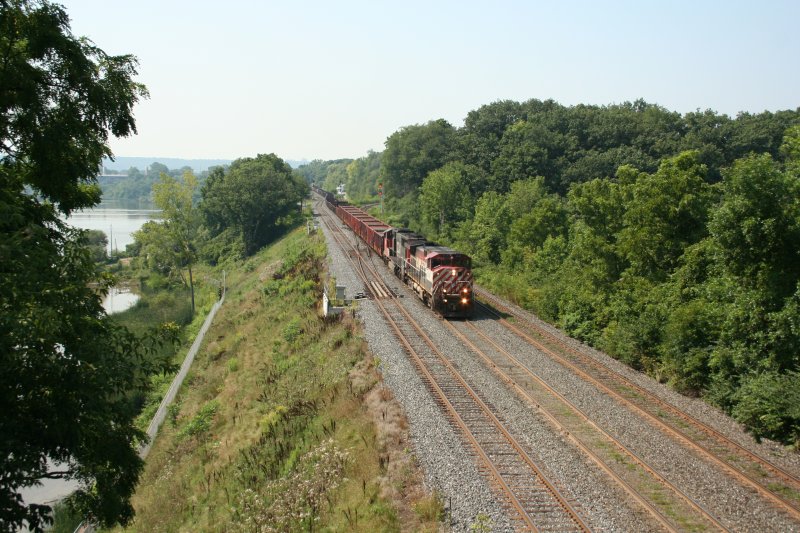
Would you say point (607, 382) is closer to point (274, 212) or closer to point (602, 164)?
point (602, 164)

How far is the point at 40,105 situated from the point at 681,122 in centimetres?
7231

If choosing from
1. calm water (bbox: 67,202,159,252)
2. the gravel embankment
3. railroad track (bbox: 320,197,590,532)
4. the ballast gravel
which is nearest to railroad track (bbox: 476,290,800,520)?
the ballast gravel

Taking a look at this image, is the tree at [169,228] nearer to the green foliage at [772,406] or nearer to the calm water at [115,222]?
the green foliage at [772,406]

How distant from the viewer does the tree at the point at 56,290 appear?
7.31 metres

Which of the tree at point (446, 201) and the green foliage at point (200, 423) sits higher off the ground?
the tree at point (446, 201)

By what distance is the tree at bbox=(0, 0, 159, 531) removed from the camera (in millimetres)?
7309

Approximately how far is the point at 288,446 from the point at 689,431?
35.8 feet

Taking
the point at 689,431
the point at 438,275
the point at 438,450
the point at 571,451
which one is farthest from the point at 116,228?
the point at 689,431

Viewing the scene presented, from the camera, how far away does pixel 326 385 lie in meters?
20.1

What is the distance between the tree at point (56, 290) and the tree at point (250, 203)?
61.7 m

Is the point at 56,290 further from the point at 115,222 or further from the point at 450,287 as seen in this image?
the point at 115,222

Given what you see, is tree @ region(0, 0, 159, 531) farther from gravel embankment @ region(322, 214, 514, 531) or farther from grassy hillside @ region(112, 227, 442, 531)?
gravel embankment @ region(322, 214, 514, 531)

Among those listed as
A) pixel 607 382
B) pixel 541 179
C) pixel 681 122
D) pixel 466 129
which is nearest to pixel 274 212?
pixel 466 129

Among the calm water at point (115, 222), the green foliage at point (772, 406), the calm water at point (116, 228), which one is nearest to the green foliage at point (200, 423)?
the green foliage at point (772, 406)
